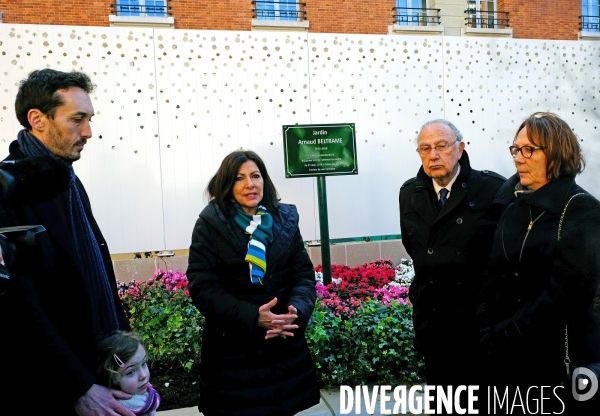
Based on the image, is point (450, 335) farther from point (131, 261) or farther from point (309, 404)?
point (131, 261)

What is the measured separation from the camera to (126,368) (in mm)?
2293

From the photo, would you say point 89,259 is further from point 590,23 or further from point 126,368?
point 590,23

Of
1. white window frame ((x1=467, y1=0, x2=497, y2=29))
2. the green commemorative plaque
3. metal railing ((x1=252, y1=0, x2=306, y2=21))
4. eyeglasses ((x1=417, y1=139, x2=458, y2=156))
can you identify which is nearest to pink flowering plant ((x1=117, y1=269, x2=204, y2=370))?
the green commemorative plaque

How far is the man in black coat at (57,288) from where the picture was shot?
6.34 ft

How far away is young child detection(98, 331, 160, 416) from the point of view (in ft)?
7.44

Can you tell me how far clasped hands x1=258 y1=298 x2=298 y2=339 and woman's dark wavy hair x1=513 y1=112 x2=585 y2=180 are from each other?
5.17ft

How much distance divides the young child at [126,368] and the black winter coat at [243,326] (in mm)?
618

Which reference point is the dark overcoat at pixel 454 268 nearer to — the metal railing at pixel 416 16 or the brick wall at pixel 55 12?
the brick wall at pixel 55 12

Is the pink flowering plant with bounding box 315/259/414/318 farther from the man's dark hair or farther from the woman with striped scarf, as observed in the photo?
the man's dark hair

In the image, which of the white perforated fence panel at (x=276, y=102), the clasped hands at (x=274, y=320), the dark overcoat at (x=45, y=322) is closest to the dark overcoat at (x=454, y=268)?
the clasped hands at (x=274, y=320)

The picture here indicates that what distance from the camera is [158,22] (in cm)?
1150

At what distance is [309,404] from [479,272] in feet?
4.22

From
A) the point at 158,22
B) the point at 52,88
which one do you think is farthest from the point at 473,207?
the point at 158,22

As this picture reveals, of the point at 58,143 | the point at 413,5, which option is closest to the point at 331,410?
the point at 58,143
